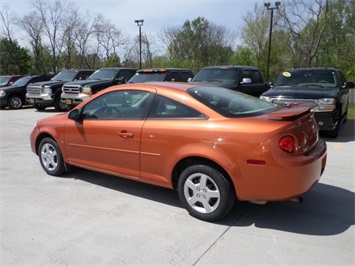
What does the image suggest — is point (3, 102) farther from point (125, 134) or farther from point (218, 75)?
point (125, 134)

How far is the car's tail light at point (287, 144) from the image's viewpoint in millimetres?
3119

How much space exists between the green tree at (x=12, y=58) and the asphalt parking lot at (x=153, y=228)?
120 feet

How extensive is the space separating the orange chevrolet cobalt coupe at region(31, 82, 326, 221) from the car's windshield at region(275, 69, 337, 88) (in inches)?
196

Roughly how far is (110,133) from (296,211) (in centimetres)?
250

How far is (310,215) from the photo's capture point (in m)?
3.72

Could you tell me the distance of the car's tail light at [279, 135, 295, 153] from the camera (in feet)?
10.2

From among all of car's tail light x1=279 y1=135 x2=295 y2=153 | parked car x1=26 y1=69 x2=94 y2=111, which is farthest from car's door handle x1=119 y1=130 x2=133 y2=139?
parked car x1=26 y1=69 x2=94 y2=111

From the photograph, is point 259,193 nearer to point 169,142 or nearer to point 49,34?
point 169,142

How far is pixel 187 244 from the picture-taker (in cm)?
314

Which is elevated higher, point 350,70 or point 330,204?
point 350,70

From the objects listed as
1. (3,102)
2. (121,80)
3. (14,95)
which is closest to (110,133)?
(121,80)

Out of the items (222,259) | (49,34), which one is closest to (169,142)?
(222,259)

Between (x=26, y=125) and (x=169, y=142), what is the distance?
348 inches

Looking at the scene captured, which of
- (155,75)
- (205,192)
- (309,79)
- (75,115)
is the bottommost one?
(205,192)
